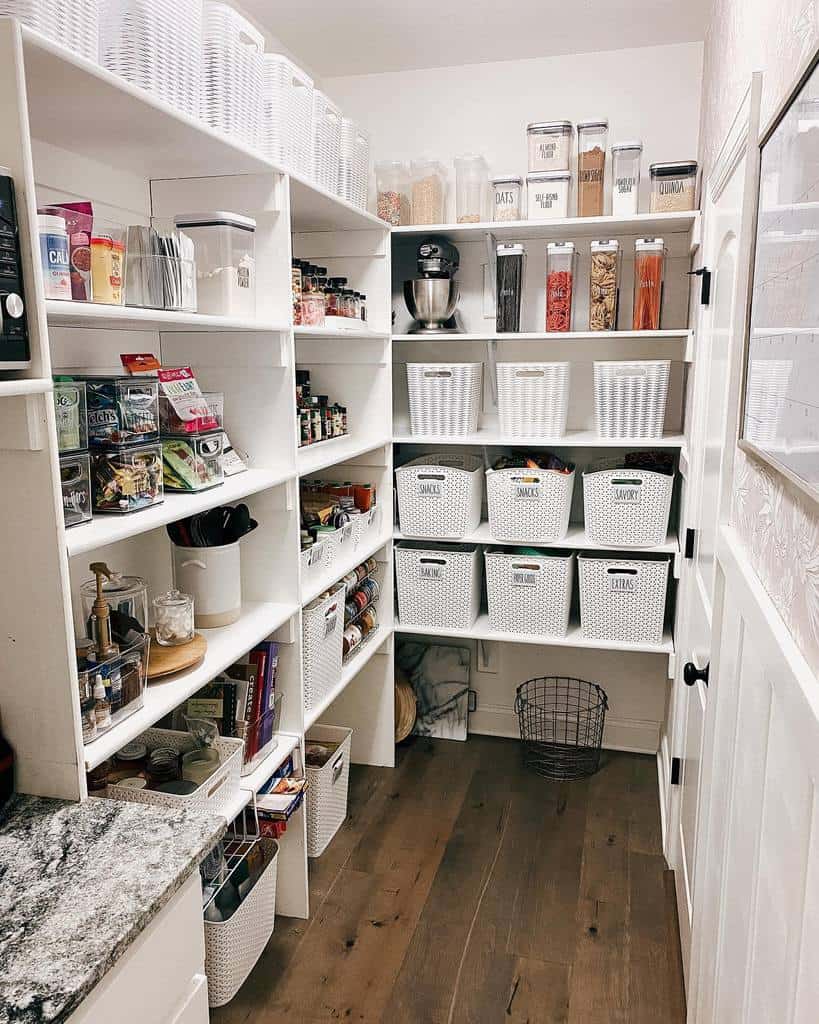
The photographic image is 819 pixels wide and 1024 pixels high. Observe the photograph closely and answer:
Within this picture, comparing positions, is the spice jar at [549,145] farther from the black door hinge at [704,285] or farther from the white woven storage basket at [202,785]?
the white woven storage basket at [202,785]

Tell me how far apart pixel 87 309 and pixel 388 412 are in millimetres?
1756

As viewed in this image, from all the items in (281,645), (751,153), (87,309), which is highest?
(751,153)

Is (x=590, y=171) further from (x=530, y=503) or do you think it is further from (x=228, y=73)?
(x=228, y=73)

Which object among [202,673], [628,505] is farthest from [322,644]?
[628,505]

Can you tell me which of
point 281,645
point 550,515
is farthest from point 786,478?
point 550,515

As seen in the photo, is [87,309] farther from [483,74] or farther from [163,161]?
[483,74]

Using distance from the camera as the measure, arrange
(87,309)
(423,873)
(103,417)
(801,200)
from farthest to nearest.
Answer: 1. (423,873)
2. (103,417)
3. (87,309)
4. (801,200)

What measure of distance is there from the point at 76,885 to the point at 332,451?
1667 millimetres

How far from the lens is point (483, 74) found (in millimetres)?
3180

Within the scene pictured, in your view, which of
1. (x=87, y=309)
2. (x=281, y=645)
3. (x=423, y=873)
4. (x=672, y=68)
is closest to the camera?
(x=87, y=309)

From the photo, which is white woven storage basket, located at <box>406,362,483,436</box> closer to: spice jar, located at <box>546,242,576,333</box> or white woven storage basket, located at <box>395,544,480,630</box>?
spice jar, located at <box>546,242,576,333</box>

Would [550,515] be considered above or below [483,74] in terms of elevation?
below

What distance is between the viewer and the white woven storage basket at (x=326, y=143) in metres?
2.45

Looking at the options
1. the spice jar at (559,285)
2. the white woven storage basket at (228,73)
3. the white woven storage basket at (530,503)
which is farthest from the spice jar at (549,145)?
the white woven storage basket at (228,73)
